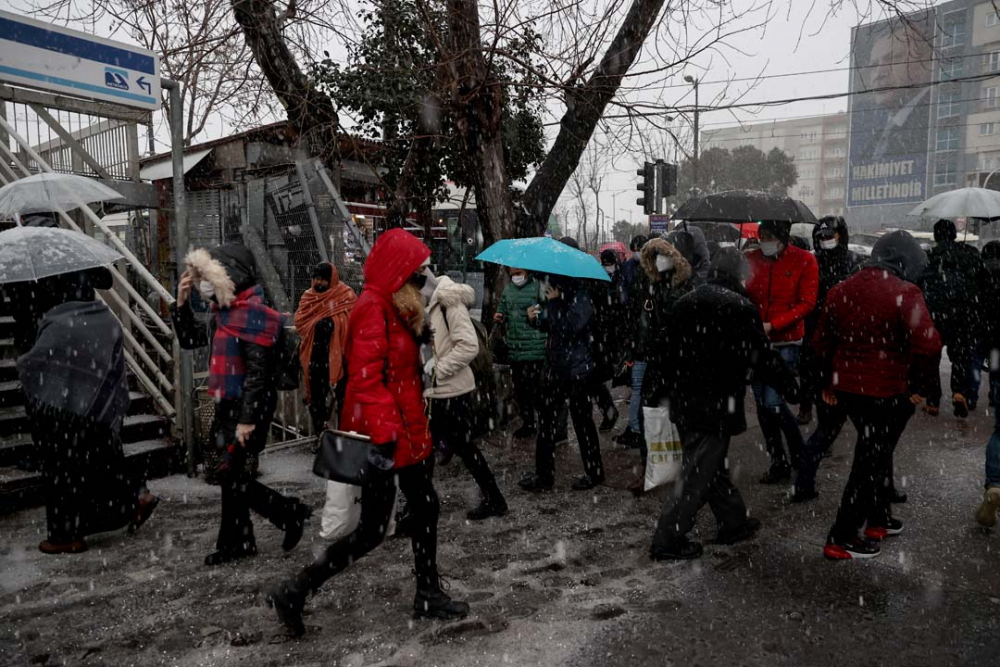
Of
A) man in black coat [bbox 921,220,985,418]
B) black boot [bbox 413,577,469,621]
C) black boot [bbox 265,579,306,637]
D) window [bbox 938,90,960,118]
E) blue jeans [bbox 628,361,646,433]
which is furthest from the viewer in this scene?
window [bbox 938,90,960,118]

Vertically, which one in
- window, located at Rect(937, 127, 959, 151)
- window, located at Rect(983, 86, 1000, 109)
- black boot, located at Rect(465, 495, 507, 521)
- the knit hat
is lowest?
black boot, located at Rect(465, 495, 507, 521)

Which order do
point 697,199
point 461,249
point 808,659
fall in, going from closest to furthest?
point 808,659 < point 697,199 < point 461,249

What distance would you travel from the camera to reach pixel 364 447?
10.6ft

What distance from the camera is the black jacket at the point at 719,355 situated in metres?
4.11

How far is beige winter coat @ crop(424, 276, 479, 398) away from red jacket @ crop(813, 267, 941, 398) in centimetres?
223

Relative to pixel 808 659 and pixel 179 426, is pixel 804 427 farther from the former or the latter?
pixel 179 426

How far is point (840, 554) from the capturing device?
4164 mm

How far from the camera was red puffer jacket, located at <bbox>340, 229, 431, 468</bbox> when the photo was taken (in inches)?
128

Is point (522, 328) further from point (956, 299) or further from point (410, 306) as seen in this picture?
point (956, 299)

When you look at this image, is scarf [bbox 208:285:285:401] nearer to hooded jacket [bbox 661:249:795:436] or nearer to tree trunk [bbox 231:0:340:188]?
hooded jacket [bbox 661:249:795:436]

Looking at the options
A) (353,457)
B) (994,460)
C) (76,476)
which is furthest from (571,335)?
(76,476)

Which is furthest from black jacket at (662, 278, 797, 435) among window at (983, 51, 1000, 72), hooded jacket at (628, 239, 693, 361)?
window at (983, 51, 1000, 72)

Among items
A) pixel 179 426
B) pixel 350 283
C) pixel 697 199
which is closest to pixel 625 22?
pixel 697 199

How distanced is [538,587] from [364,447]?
4.58 ft
